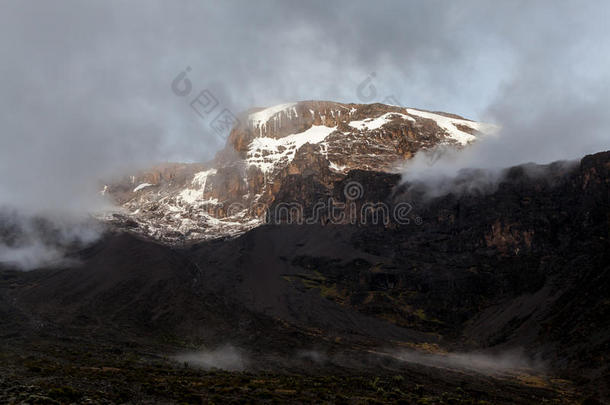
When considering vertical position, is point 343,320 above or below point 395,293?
below

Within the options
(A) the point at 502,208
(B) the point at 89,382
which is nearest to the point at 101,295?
(B) the point at 89,382

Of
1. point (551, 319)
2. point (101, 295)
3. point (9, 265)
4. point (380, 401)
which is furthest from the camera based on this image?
point (9, 265)

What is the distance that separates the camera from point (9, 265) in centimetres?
16375

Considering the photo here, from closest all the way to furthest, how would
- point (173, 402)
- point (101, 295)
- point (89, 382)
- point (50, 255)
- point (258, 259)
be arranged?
1. point (173, 402)
2. point (89, 382)
3. point (101, 295)
4. point (50, 255)
5. point (258, 259)

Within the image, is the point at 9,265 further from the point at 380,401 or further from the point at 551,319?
the point at 551,319

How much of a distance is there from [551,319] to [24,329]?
125723mm

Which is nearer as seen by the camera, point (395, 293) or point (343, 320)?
point (343, 320)

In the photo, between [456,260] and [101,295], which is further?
[456,260]

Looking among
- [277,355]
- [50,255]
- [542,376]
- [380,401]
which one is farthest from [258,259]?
[380,401]

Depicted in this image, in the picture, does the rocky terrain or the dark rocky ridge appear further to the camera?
the dark rocky ridge

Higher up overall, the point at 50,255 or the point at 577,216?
the point at 577,216

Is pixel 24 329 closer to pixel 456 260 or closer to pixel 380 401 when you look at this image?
Answer: pixel 380 401

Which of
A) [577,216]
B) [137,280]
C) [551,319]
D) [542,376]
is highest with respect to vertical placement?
[577,216]

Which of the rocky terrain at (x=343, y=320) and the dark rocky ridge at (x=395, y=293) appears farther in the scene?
the dark rocky ridge at (x=395, y=293)
